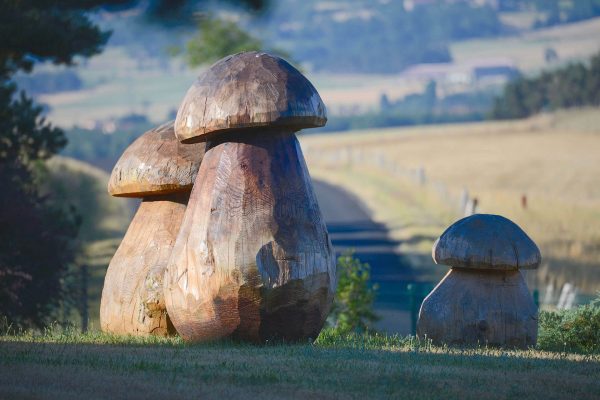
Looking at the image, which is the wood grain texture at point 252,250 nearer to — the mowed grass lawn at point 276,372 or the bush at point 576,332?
the mowed grass lawn at point 276,372

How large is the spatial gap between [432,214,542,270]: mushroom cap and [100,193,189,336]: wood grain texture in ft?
9.64

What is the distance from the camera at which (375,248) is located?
36469 millimetres

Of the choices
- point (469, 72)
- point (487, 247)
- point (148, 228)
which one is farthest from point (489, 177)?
point (469, 72)

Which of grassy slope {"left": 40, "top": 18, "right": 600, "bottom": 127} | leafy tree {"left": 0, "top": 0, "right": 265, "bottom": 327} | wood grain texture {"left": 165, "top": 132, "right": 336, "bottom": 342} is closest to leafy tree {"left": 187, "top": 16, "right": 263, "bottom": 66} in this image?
leafy tree {"left": 0, "top": 0, "right": 265, "bottom": 327}

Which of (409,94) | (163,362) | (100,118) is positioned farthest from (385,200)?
(409,94)

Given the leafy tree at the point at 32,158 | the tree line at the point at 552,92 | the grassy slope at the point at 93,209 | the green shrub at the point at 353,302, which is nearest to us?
the green shrub at the point at 353,302

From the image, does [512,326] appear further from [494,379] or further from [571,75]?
[571,75]

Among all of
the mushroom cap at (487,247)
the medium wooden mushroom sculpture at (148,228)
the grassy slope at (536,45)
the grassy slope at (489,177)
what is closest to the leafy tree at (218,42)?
the grassy slope at (489,177)

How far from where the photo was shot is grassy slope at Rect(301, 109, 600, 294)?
36.4 metres

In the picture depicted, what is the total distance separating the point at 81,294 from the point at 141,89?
138861 millimetres

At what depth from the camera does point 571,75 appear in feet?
313

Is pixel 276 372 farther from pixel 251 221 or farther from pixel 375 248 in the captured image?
pixel 375 248

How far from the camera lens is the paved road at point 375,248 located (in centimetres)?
2347

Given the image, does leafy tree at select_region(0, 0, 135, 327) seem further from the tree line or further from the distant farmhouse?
the distant farmhouse
